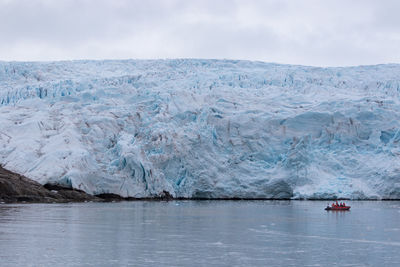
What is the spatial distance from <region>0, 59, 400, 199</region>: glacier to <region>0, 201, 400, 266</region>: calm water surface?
33.8 ft

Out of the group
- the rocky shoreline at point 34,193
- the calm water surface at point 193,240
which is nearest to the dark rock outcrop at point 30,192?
the rocky shoreline at point 34,193

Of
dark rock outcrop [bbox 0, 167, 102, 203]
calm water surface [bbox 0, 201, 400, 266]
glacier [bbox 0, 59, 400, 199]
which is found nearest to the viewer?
calm water surface [bbox 0, 201, 400, 266]

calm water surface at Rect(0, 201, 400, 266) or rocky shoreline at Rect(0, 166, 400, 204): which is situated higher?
rocky shoreline at Rect(0, 166, 400, 204)

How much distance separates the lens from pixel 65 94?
117 feet

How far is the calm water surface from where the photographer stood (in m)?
10.1

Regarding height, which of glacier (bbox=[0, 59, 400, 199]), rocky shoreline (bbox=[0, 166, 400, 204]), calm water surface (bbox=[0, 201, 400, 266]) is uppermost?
glacier (bbox=[0, 59, 400, 199])

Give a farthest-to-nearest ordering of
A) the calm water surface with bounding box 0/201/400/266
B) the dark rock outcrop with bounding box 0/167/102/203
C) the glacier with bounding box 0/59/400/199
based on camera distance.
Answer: the glacier with bounding box 0/59/400/199 → the dark rock outcrop with bounding box 0/167/102/203 → the calm water surface with bounding box 0/201/400/266

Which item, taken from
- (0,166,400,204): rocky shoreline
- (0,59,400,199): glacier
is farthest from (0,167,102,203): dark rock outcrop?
(0,59,400,199): glacier

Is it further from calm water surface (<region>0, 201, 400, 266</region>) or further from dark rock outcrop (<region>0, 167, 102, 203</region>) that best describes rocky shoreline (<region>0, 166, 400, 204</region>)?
calm water surface (<region>0, 201, 400, 266</region>)

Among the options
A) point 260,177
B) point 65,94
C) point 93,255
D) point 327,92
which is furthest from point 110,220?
point 327,92

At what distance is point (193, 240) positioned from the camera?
42.1ft

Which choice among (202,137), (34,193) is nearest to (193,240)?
(34,193)

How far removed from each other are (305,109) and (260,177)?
5918mm

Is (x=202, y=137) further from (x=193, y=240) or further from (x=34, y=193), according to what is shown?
(x=193, y=240)
